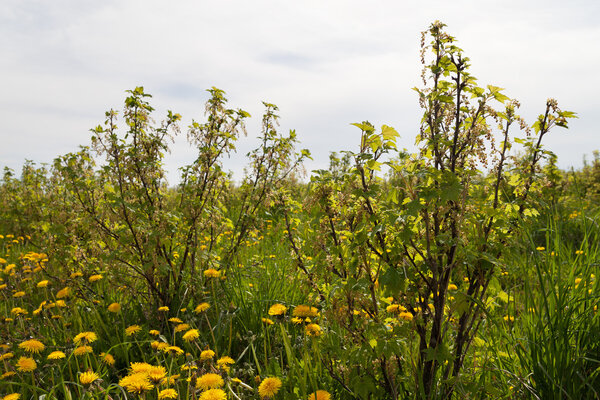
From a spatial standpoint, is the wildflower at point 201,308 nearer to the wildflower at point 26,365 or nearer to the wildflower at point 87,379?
the wildflower at point 87,379

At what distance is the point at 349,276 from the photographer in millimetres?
2156

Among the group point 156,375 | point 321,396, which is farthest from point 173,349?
point 321,396

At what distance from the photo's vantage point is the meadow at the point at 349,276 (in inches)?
77.0

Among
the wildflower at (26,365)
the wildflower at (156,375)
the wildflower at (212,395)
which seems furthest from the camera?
the wildflower at (26,365)

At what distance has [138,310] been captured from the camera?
371 cm

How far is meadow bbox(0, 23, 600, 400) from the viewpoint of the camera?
6.42ft

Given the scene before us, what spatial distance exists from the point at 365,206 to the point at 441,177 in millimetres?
494

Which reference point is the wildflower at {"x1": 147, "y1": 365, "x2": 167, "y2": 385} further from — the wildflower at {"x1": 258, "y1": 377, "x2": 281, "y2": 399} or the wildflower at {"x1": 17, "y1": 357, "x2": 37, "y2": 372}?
the wildflower at {"x1": 17, "y1": 357, "x2": 37, "y2": 372}

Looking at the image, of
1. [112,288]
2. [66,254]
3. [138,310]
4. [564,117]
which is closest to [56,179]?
[66,254]

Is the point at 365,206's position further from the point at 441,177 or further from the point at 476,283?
the point at 476,283

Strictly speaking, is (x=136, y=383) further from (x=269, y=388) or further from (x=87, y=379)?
(x=269, y=388)

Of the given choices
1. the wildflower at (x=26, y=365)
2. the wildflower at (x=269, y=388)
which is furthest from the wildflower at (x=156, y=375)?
the wildflower at (x=26, y=365)

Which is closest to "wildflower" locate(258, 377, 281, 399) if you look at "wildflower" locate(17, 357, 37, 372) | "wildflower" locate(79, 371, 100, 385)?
"wildflower" locate(79, 371, 100, 385)

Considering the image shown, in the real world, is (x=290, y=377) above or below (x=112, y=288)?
below
